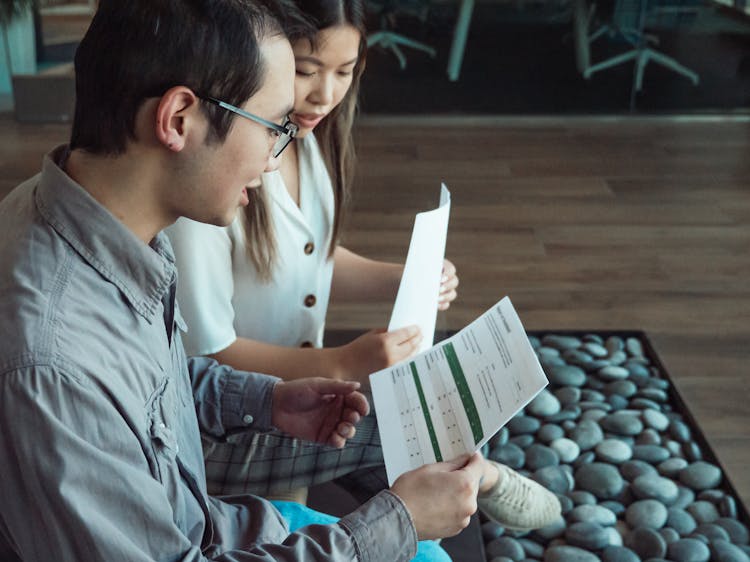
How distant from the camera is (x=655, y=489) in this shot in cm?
212

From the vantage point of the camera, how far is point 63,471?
Answer: 80 centimetres

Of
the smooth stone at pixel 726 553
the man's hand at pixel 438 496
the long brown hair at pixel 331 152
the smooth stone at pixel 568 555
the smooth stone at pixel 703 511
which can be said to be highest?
the long brown hair at pixel 331 152

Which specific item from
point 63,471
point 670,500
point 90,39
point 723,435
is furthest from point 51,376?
point 723,435

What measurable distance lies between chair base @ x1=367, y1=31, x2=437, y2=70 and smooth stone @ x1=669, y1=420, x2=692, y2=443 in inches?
134

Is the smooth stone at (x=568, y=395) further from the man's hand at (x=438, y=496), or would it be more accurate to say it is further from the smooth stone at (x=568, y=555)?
the man's hand at (x=438, y=496)

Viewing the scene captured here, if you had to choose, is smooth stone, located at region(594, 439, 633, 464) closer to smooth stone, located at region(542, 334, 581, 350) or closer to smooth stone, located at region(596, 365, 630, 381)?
smooth stone, located at region(596, 365, 630, 381)

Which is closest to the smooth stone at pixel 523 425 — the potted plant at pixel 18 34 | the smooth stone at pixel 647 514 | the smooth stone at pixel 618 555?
the smooth stone at pixel 647 514

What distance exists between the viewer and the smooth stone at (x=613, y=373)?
8.38 ft

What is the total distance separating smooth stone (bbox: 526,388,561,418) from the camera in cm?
242

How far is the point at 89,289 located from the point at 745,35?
5.10 m

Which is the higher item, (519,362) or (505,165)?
(519,362)

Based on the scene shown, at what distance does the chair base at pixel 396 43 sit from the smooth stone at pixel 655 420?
11.0 feet

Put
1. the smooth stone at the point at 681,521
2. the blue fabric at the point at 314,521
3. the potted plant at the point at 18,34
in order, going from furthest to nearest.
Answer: the potted plant at the point at 18,34
the smooth stone at the point at 681,521
the blue fabric at the point at 314,521

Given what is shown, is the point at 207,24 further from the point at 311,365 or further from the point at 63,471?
the point at 311,365
